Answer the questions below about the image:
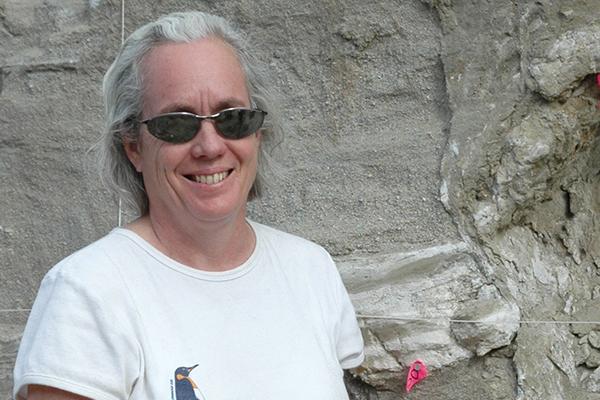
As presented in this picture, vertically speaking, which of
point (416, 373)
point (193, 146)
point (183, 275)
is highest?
point (193, 146)

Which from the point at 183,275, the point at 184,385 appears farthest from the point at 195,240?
the point at 184,385

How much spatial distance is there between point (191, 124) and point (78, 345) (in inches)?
16.9

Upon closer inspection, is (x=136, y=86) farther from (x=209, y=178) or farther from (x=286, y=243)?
(x=286, y=243)

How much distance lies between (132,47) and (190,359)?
0.58m

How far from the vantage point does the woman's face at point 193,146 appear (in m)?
1.65

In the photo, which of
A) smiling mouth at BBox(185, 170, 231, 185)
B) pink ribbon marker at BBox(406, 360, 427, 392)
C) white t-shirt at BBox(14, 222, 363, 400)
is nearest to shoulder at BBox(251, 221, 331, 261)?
white t-shirt at BBox(14, 222, 363, 400)

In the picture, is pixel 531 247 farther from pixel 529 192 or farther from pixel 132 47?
pixel 132 47

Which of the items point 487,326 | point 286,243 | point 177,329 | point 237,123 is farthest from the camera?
point 487,326

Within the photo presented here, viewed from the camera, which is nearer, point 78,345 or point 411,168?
point 78,345

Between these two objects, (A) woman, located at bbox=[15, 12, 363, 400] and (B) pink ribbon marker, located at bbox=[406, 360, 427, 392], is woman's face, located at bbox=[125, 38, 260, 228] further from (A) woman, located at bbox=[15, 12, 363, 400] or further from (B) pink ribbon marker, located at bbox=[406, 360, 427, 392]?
(B) pink ribbon marker, located at bbox=[406, 360, 427, 392]

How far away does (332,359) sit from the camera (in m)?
1.79

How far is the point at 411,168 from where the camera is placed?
7.57 feet

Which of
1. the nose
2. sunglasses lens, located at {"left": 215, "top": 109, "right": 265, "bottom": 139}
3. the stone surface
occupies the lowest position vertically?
the stone surface

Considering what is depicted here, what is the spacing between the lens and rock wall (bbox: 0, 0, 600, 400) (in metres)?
2.15
